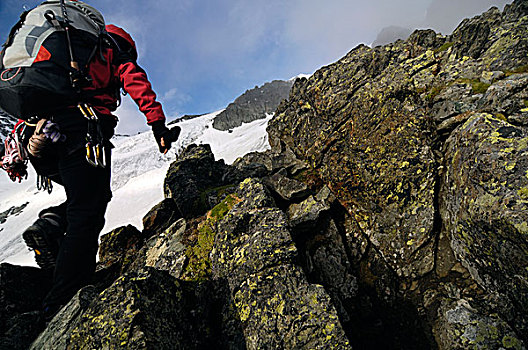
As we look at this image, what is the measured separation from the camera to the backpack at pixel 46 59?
3766 millimetres

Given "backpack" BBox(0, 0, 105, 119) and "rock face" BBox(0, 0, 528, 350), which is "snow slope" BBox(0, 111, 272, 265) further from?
"backpack" BBox(0, 0, 105, 119)

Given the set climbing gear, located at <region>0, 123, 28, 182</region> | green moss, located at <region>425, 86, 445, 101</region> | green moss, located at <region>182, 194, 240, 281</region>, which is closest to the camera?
climbing gear, located at <region>0, 123, 28, 182</region>

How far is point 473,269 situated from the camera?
4.57 meters

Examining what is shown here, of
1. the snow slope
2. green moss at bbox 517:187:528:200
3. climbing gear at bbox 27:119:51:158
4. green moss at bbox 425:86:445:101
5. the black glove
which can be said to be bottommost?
green moss at bbox 517:187:528:200

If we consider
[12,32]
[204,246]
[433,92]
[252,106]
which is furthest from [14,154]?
[252,106]

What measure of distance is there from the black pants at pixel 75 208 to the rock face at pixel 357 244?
45cm

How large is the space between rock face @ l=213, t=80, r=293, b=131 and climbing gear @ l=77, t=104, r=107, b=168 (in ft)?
258

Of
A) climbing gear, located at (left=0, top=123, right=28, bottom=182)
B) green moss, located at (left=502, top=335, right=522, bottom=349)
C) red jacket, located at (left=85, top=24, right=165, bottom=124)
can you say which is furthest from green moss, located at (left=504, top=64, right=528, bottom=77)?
climbing gear, located at (left=0, top=123, right=28, bottom=182)

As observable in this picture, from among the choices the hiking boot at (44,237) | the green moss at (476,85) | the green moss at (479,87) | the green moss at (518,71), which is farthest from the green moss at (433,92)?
the hiking boot at (44,237)

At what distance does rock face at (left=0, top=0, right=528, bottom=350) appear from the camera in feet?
12.3

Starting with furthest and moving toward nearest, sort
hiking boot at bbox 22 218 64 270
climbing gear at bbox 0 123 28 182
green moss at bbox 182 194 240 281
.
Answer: green moss at bbox 182 194 240 281 < hiking boot at bbox 22 218 64 270 < climbing gear at bbox 0 123 28 182

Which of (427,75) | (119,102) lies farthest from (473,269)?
(119,102)

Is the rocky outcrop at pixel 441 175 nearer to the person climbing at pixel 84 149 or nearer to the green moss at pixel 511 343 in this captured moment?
the green moss at pixel 511 343

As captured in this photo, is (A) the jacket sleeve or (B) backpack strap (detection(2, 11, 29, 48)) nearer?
(B) backpack strap (detection(2, 11, 29, 48))
